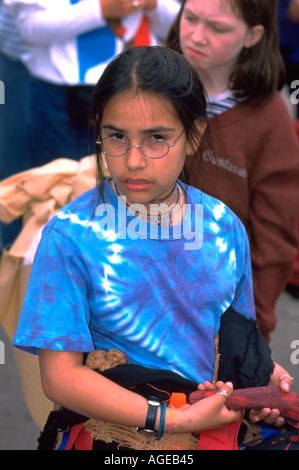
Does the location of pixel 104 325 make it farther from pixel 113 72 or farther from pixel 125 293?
pixel 113 72

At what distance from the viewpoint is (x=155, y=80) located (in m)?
1.52

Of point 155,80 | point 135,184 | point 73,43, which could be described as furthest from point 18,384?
point 155,80

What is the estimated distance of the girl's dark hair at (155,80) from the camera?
1523 mm

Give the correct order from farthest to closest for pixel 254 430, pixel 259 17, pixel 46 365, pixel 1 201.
Result: pixel 1 201
pixel 259 17
pixel 254 430
pixel 46 365

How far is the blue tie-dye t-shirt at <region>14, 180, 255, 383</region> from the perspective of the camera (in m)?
1.52

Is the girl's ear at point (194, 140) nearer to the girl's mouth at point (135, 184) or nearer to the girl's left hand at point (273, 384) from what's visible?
the girl's mouth at point (135, 184)

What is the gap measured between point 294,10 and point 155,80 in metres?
2.77

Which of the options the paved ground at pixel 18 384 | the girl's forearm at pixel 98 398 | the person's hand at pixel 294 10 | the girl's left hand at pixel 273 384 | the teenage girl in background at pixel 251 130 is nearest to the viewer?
the girl's forearm at pixel 98 398

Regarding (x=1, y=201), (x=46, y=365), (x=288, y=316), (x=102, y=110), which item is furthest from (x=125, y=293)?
(x=288, y=316)

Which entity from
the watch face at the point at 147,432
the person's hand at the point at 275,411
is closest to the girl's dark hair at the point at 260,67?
the person's hand at the point at 275,411

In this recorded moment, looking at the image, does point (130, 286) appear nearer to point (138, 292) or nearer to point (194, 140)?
point (138, 292)

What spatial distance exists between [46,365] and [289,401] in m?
0.58

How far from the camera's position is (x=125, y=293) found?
1584 mm

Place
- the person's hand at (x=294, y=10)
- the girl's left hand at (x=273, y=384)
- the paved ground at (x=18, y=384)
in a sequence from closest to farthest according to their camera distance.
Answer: the girl's left hand at (x=273, y=384)
the paved ground at (x=18, y=384)
the person's hand at (x=294, y=10)
